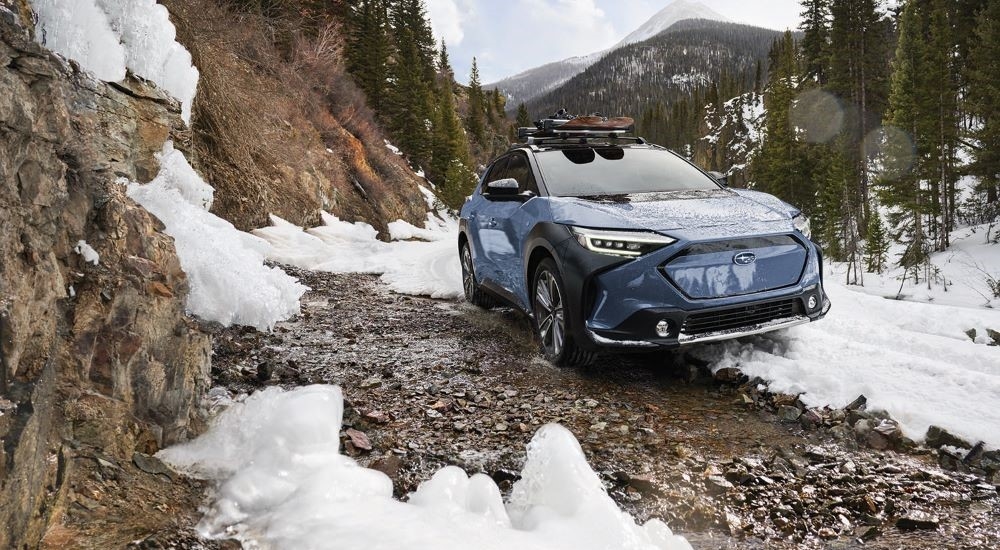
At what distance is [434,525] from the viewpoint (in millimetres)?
2154

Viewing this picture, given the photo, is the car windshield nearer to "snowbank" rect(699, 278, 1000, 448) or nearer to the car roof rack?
the car roof rack

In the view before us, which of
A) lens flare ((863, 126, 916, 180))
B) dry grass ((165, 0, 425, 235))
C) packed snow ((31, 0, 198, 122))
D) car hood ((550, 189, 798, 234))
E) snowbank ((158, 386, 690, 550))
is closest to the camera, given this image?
snowbank ((158, 386, 690, 550))

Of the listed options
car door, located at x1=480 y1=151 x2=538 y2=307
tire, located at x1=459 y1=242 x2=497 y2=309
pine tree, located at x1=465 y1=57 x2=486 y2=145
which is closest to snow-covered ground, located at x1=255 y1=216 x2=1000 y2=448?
car door, located at x1=480 y1=151 x2=538 y2=307

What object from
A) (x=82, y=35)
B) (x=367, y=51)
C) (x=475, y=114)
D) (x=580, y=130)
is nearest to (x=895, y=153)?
(x=367, y=51)

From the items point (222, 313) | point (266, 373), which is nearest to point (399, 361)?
point (266, 373)

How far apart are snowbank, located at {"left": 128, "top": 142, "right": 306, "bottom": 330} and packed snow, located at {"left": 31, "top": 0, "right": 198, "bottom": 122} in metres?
1.41

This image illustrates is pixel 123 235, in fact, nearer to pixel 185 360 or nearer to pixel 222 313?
pixel 185 360

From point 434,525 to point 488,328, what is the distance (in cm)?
414

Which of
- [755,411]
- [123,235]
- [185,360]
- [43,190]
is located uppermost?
[43,190]

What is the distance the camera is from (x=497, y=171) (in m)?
6.77

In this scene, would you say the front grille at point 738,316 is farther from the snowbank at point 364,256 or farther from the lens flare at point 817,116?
the lens flare at point 817,116

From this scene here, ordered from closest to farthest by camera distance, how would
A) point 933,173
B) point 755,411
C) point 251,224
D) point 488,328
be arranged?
1. point 755,411
2. point 488,328
3. point 251,224
4. point 933,173

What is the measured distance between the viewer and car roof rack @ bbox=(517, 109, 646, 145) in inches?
248

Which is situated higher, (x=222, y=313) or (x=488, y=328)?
(x=222, y=313)
